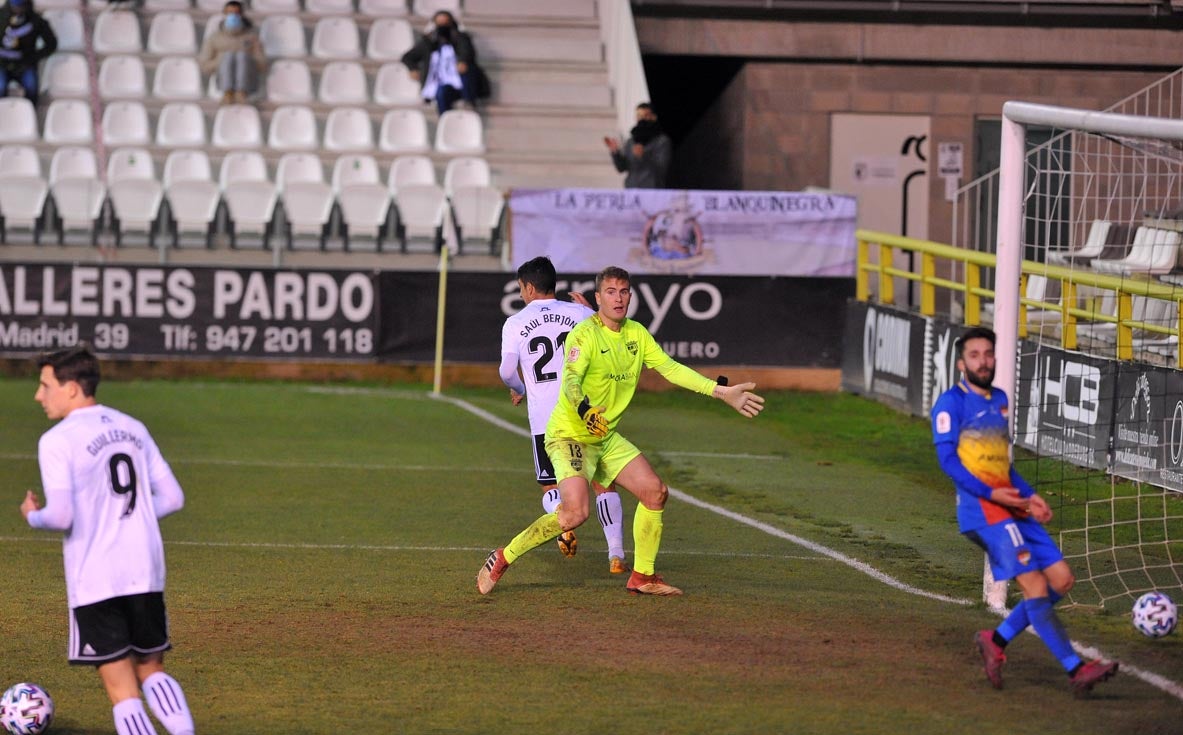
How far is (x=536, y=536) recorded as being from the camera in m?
9.55

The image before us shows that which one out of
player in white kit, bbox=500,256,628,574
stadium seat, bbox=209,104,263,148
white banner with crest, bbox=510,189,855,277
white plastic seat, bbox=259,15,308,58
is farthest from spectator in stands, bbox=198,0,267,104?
player in white kit, bbox=500,256,628,574

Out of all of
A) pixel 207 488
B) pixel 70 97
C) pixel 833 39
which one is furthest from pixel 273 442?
pixel 833 39

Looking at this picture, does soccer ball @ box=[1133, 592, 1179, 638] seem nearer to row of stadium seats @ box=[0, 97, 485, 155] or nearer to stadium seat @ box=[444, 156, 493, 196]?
stadium seat @ box=[444, 156, 493, 196]

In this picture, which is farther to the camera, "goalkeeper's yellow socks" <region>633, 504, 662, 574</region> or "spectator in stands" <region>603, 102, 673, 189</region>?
"spectator in stands" <region>603, 102, 673, 189</region>

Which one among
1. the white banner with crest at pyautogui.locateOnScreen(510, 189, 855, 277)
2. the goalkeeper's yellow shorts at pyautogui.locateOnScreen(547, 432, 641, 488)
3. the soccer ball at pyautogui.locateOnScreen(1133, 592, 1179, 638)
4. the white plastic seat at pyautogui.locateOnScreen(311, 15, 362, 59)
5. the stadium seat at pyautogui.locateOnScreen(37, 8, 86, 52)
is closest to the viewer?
the soccer ball at pyautogui.locateOnScreen(1133, 592, 1179, 638)

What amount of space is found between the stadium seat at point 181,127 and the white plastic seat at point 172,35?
1716mm

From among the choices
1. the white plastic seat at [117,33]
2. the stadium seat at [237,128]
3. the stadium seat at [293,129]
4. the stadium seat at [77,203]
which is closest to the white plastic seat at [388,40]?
the stadium seat at [293,129]

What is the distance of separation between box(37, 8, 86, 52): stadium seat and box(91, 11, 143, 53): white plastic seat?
25 cm

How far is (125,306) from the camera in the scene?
2131 centimetres

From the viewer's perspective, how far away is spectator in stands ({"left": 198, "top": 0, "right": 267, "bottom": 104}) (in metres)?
26.1

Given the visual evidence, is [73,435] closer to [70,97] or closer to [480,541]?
[480,541]

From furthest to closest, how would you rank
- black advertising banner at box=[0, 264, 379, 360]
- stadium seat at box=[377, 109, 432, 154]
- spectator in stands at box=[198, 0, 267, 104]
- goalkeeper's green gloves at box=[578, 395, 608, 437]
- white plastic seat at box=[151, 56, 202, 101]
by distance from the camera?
1. white plastic seat at box=[151, 56, 202, 101]
2. spectator in stands at box=[198, 0, 267, 104]
3. stadium seat at box=[377, 109, 432, 154]
4. black advertising banner at box=[0, 264, 379, 360]
5. goalkeeper's green gloves at box=[578, 395, 608, 437]

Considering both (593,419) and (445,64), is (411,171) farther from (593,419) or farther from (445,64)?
(593,419)

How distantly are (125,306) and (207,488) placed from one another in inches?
317
